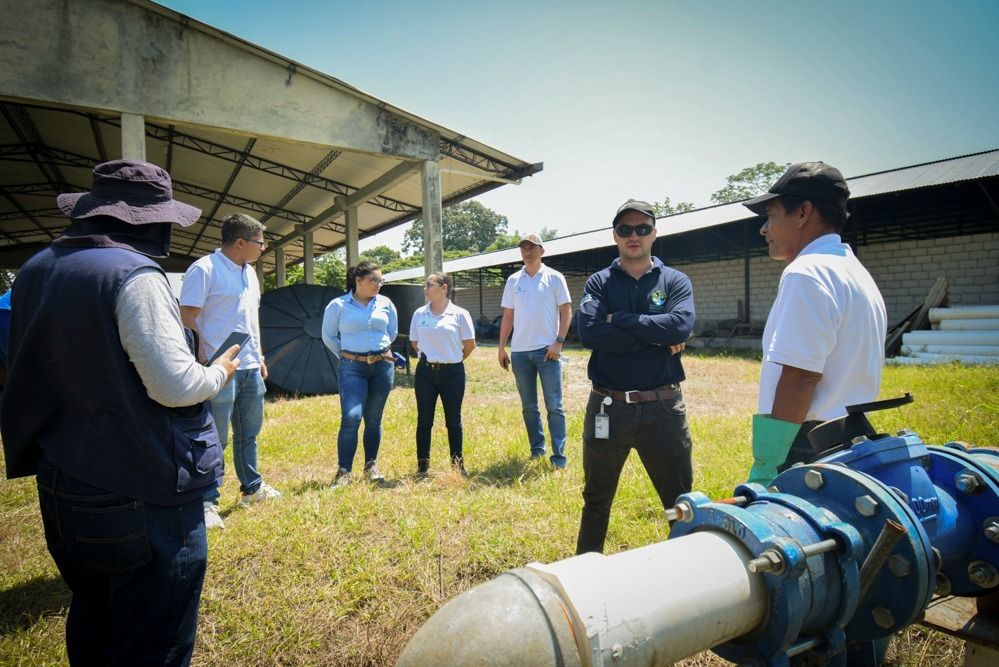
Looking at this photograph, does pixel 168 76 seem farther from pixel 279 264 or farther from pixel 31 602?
pixel 279 264

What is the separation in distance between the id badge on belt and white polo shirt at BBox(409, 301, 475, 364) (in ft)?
7.05

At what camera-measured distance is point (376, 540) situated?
316 cm

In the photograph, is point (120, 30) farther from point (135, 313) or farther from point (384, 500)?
point (135, 313)

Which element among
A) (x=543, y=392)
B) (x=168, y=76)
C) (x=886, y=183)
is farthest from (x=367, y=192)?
(x=886, y=183)

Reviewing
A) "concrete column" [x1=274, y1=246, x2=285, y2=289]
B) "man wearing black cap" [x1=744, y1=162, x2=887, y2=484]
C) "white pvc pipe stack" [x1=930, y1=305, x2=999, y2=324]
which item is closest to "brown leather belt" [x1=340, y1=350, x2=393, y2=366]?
"man wearing black cap" [x1=744, y1=162, x2=887, y2=484]

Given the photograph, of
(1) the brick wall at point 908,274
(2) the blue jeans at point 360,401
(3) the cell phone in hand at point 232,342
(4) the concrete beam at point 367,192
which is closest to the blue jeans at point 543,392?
(2) the blue jeans at point 360,401

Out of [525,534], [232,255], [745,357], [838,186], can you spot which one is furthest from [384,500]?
[745,357]

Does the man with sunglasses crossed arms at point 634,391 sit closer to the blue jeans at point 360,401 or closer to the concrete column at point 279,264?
the blue jeans at point 360,401

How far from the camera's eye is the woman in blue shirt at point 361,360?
423 cm

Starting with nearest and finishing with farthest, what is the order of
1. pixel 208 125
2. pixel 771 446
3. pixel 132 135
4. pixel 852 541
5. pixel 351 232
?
pixel 852 541
pixel 771 446
pixel 132 135
pixel 208 125
pixel 351 232

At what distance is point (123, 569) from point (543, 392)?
3.41 meters

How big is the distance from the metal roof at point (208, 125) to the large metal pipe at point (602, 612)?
8319 millimetres

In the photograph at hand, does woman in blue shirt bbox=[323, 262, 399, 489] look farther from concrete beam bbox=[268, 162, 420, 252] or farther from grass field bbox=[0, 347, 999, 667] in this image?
concrete beam bbox=[268, 162, 420, 252]

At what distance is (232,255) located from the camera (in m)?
3.61
